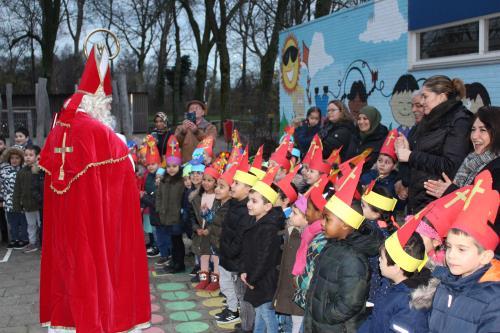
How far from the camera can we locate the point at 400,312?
9.00ft

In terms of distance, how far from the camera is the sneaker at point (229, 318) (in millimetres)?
5066

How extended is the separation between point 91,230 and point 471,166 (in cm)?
295

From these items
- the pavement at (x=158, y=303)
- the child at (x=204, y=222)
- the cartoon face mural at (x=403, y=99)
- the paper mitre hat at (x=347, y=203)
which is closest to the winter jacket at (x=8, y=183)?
the pavement at (x=158, y=303)

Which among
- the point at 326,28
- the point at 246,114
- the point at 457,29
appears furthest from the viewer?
the point at 246,114

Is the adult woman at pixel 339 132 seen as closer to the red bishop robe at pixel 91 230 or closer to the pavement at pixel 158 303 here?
the pavement at pixel 158 303

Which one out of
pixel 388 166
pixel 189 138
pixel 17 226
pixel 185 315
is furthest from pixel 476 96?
pixel 17 226

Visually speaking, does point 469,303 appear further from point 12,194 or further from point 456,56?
point 12,194

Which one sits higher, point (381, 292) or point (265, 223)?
point (265, 223)

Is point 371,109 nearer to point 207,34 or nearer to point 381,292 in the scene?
point 381,292

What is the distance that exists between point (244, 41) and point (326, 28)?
2522cm

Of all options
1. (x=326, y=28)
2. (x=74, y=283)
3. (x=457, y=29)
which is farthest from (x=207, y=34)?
(x=74, y=283)

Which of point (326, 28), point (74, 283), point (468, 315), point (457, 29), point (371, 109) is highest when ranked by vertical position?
point (326, 28)

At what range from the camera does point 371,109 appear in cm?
614

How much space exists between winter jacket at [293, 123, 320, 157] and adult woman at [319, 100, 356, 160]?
0.96m
